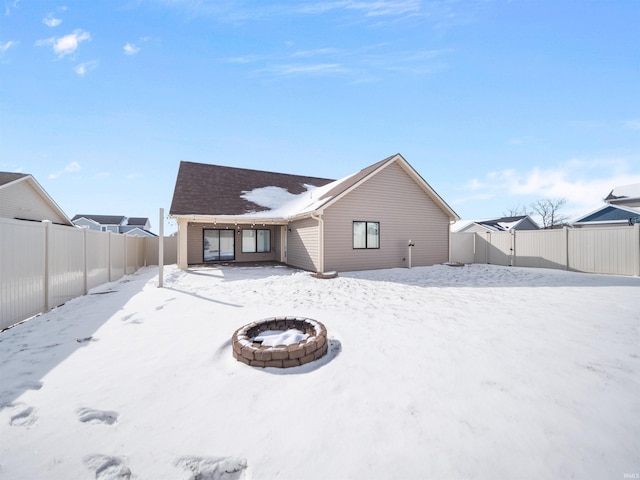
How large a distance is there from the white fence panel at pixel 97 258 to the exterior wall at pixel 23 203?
7986 mm

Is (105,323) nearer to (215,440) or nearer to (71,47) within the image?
(215,440)

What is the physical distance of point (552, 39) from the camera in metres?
7.87


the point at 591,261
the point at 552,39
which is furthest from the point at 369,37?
the point at 591,261

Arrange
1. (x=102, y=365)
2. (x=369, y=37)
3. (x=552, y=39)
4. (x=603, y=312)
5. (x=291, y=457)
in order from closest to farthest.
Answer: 1. (x=291, y=457)
2. (x=102, y=365)
3. (x=603, y=312)
4. (x=552, y=39)
5. (x=369, y=37)

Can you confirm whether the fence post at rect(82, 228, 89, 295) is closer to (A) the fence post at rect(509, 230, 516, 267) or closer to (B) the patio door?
(B) the patio door

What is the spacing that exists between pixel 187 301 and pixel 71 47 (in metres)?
7.45

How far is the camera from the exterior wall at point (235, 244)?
13.9 m

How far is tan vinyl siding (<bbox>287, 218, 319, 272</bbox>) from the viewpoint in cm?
1087

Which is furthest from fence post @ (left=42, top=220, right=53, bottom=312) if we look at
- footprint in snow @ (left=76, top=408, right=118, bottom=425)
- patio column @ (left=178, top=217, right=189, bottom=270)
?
patio column @ (left=178, top=217, right=189, bottom=270)

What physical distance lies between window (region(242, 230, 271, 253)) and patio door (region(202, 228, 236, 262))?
682 millimetres

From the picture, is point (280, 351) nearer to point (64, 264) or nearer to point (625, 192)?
point (64, 264)

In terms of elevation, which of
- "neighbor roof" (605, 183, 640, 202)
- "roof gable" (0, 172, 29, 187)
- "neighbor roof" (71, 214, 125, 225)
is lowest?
"roof gable" (0, 172, 29, 187)

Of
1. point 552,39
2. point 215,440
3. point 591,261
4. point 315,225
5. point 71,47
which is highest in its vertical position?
point 552,39

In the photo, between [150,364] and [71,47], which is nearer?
[150,364]
